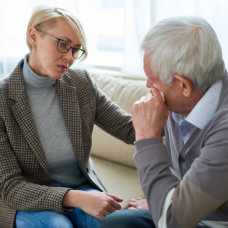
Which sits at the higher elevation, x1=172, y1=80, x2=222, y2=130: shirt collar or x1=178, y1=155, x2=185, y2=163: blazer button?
x1=172, y1=80, x2=222, y2=130: shirt collar

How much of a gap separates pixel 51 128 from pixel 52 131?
0.5 inches

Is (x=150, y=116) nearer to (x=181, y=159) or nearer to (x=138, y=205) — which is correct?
(x=181, y=159)

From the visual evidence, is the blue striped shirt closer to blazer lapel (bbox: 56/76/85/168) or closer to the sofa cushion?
blazer lapel (bbox: 56/76/85/168)

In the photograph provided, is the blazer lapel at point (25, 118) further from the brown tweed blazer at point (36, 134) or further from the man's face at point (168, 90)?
the man's face at point (168, 90)

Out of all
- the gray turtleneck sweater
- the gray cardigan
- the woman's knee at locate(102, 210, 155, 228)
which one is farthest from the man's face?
the gray turtleneck sweater

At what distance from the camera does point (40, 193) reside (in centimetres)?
129

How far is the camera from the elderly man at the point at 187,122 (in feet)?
3.10

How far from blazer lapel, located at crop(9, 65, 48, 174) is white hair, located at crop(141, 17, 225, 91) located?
60 cm

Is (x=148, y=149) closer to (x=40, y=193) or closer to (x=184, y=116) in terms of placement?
(x=184, y=116)

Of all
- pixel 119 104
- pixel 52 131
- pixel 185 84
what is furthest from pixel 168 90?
pixel 119 104

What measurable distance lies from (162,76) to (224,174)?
35 centimetres

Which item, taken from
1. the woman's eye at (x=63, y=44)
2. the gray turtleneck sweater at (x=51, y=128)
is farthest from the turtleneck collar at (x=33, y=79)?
the woman's eye at (x=63, y=44)

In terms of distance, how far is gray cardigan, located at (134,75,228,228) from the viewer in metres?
0.94

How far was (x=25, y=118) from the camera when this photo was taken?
4.50 ft
